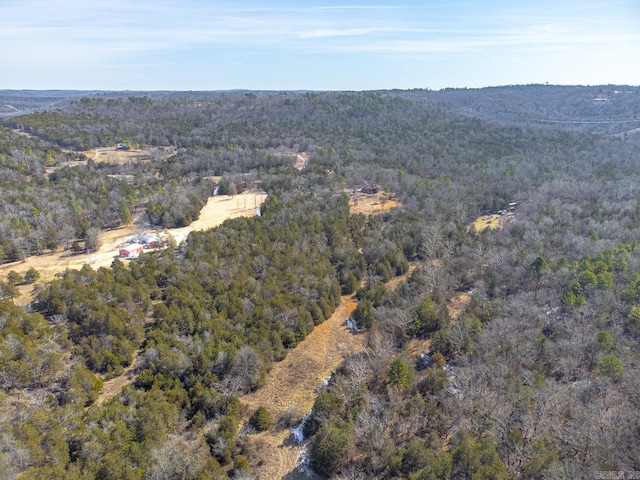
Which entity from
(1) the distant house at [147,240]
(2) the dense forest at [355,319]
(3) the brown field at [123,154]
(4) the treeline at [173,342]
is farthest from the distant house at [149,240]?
(3) the brown field at [123,154]

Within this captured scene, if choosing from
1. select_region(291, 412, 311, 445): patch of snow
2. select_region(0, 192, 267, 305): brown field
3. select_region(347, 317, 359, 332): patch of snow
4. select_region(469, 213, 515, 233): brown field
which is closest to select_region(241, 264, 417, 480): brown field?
select_region(291, 412, 311, 445): patch of snow

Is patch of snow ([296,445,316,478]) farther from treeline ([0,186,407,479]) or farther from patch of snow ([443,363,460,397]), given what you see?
patch of snow ([443,363,460,397])

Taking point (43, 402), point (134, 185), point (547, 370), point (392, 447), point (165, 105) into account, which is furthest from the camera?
point (165, 105)

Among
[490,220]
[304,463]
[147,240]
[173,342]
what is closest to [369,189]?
[490,220]

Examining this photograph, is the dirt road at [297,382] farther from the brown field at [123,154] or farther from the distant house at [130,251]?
the brown field at [123,154]

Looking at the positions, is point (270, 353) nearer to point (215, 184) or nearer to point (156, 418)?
point (156, 418)

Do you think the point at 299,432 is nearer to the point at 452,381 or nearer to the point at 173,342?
the point at 452,381

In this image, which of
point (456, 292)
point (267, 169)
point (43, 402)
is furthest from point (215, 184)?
point (43, 402)
